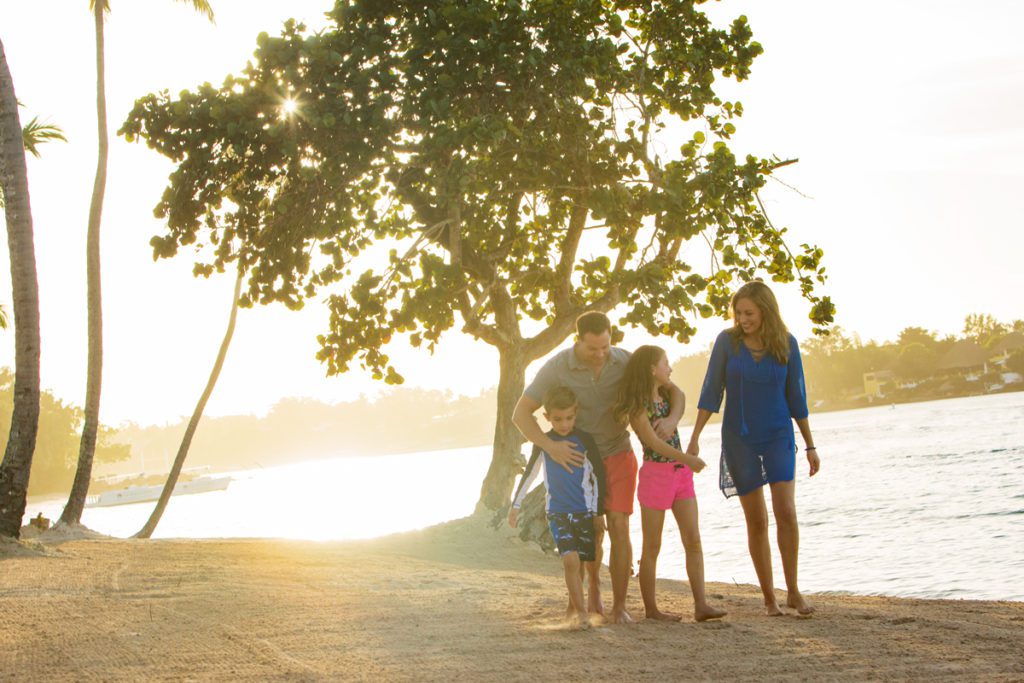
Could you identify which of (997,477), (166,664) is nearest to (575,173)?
(166,664)

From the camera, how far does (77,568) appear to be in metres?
8.89

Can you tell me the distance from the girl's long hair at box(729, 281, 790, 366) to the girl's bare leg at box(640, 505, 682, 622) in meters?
1.12

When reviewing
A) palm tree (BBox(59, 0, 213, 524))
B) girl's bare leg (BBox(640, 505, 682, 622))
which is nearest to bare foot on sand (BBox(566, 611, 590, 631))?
girl's bare leg (BBox(640, 505, 682, 622))

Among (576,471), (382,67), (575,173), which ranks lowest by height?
(576,471)

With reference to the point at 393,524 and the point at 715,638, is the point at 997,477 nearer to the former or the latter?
the point at 393,524

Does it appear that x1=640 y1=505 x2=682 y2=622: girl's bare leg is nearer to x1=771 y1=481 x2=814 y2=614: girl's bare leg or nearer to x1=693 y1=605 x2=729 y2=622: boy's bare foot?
x1=693 y1=605 x2=729 y2=622: boy's bare foot

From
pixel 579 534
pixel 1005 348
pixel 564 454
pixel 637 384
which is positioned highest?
pixel 1005 348

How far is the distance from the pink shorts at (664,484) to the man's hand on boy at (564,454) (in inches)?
17.8

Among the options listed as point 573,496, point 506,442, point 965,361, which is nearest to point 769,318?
point 573,496

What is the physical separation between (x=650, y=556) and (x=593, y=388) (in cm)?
105

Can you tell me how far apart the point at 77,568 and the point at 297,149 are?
4955mm

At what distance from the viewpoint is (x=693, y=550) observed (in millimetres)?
6113

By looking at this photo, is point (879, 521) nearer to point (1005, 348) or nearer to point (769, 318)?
point (769, 318)

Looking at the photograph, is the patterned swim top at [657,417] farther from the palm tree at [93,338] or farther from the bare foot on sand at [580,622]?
the palm tree at [93,338]
